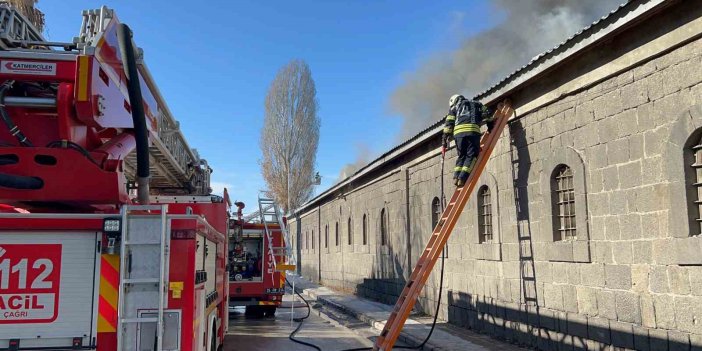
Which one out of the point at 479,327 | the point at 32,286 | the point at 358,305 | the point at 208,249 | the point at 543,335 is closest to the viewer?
the point at 32,286

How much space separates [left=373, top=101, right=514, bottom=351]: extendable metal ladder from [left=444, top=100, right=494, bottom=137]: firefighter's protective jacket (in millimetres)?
302

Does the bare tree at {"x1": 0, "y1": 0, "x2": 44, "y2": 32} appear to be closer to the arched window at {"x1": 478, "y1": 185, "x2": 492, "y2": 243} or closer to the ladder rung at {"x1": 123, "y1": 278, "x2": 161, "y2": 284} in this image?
the ladder rung at {"x1": 123, "y1": 278, "x2": 161, "y2": 284}

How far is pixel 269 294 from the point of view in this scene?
1443 cm

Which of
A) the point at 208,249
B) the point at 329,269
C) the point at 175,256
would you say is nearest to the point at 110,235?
the point at 175,256

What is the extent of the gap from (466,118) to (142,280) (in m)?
5.99

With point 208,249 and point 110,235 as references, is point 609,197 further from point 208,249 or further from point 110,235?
point 110,235

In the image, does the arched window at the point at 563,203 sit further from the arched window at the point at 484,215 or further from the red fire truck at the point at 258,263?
the red fire truck at the point at 258,263

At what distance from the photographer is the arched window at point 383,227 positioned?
16672 millimetres

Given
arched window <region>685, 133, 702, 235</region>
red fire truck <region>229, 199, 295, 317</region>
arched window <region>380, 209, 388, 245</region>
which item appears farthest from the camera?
arched window <region>380, 209, 388, 245</region>

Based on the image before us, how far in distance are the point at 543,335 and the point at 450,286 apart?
138 inches

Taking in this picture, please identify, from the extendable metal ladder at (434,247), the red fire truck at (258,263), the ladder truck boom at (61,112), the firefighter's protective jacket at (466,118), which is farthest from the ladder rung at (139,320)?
the red fire truck at (258,263)

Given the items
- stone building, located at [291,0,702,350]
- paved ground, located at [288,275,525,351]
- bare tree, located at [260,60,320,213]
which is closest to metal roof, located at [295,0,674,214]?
stone building, located at [291,0,702,350]

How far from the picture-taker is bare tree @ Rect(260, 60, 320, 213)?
41719 mm

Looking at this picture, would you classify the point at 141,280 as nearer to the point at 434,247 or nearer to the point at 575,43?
the point at 434,247
